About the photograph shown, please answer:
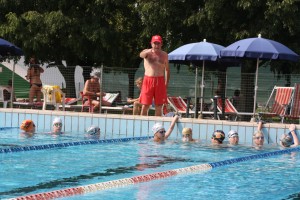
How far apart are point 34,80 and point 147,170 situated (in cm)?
989

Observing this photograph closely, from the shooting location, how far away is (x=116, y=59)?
23922mm

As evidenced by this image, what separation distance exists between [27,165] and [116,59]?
14.9 metres

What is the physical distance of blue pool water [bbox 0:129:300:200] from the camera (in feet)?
23.7

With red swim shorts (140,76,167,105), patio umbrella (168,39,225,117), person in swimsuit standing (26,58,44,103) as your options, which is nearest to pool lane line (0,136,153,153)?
red swim shorts (140,76,167,105)

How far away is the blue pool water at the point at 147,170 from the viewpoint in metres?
7.24

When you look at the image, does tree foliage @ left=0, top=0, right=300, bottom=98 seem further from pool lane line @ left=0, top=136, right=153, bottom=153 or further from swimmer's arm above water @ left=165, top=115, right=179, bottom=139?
pool lane line @ left=0, top=136, right=153, bottom=153

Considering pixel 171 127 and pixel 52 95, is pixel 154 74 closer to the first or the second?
pixel 171 127

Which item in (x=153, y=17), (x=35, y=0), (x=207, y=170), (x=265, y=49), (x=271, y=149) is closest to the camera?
(x=207, y=170)

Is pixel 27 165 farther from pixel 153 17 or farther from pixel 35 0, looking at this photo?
pixel 35 0

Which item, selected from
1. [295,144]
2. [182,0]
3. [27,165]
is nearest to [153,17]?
[182,0]

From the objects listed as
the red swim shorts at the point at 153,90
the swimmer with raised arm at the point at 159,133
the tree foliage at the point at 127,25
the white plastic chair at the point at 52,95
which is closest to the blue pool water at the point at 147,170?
the swimmer with raised arm at the point at 159,133

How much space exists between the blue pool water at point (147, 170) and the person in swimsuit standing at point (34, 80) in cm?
560

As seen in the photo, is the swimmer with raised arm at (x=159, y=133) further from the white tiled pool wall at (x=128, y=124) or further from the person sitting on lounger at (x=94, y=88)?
the person sitting on lounger at (x=94, y=88)

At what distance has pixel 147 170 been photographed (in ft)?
29.6
